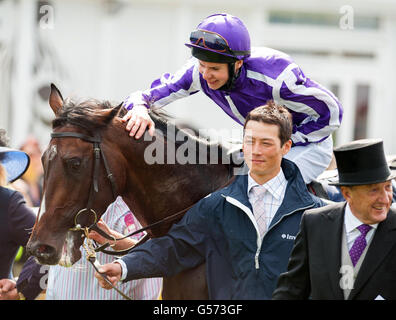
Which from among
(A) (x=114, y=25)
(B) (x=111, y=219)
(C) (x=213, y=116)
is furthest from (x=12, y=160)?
(A) (x=114, y=25)

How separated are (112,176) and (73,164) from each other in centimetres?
24

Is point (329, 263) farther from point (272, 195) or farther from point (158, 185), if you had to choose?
point (158, 185)

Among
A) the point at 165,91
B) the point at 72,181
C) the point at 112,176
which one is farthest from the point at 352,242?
the point at 165,91

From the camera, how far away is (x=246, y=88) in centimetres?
437

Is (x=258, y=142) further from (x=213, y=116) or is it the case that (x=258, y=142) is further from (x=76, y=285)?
(x=213, y=116)

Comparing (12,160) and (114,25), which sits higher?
(114,25)

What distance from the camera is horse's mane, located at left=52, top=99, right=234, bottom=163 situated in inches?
161

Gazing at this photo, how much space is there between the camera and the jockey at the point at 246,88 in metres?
4.18

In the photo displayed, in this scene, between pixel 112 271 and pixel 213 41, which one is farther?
pixel 213 41

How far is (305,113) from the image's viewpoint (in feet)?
14.5

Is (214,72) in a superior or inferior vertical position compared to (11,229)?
A: superior

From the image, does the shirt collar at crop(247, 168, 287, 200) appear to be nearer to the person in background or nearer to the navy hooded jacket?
the navy hooded jacket

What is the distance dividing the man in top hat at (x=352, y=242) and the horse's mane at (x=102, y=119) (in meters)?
1.22
